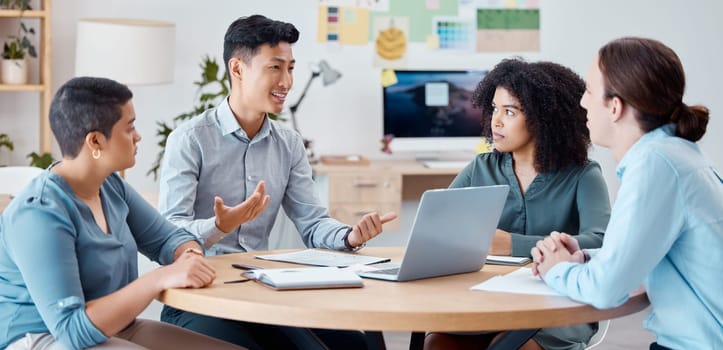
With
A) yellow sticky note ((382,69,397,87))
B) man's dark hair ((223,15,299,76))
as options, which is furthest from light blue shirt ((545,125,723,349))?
yellow sticky note ((382,69,397,87))

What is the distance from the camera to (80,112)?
208 centimetres

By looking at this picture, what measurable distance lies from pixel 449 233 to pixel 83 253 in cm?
76

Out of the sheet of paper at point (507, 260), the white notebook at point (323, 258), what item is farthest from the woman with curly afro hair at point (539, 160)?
the white notebook at point (323, 258)

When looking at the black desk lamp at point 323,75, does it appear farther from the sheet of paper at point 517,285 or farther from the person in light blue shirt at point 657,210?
the person in light blue shirt at point 657,210

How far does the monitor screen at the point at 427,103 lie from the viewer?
5.20 meters

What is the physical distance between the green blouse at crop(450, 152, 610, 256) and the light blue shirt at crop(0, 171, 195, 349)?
109 cm

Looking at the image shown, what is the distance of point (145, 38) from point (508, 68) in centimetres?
206

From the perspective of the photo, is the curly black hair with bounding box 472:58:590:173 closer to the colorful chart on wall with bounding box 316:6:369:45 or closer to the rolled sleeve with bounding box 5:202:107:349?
the rolled sleeve with bounding box 5:202:107:349

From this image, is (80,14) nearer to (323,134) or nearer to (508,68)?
(323,134)

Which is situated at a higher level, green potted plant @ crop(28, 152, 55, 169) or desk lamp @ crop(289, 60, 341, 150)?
desk lamp @ crop(289, 60, 341, 150)

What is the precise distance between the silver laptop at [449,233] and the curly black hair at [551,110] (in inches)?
22.2

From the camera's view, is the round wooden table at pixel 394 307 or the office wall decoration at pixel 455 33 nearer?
the round wooden table at pixel 394 307

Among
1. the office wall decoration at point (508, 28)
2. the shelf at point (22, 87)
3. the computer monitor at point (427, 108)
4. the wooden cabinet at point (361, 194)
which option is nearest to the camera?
the shelf at point (22, 87)

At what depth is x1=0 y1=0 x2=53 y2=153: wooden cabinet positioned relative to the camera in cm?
458
